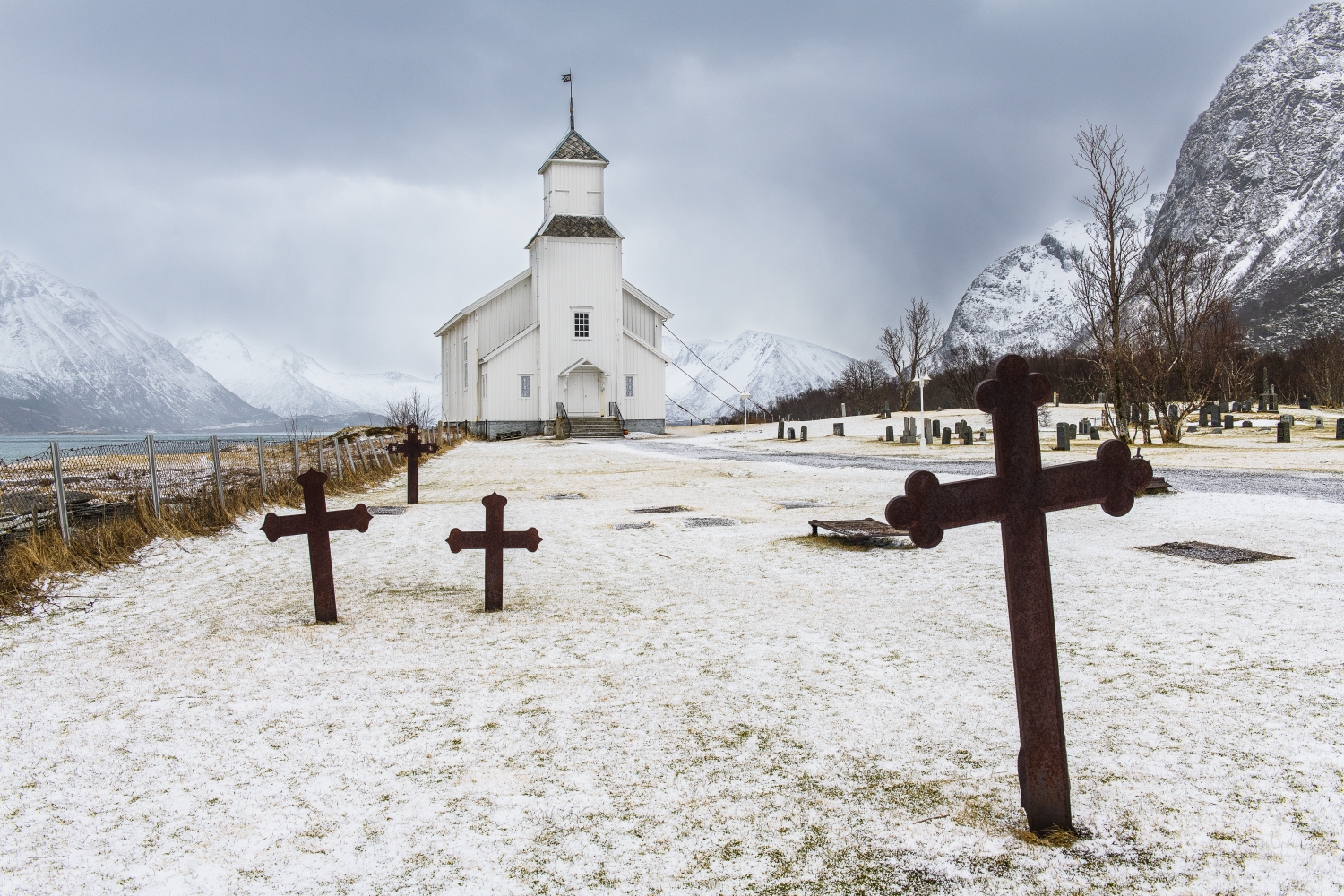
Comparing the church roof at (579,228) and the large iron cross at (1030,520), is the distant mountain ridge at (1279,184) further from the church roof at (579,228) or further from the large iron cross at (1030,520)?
the large iron cross at (1030,520)

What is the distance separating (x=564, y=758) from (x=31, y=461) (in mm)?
7103

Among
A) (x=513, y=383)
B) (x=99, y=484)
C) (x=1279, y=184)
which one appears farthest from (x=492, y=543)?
(x=1279, y=184)

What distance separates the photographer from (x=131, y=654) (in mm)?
5613

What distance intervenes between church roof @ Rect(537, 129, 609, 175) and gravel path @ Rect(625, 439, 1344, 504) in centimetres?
2344

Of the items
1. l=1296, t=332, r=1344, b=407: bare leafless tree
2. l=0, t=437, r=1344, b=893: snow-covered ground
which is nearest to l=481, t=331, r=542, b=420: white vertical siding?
l=0, t=437, r=1344, b=893: snow-covered ground

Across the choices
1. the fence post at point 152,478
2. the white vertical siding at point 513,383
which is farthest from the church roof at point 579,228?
the fence post at point 152,478

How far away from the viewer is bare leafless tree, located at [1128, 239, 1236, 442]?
90.8 ft

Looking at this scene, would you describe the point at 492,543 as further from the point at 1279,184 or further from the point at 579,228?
the point at 1279,184

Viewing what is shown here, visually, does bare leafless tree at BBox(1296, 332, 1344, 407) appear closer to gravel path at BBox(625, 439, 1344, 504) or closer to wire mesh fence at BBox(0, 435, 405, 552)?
gravel path at BBox(625, 439, 1344, 504)

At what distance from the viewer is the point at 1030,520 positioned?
9.77ft

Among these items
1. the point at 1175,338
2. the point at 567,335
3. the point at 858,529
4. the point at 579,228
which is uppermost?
the point at 579,228

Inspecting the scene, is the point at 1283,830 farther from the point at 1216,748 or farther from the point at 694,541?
the point at 694,541

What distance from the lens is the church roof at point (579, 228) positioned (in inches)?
1773

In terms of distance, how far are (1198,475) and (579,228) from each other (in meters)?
34.1
